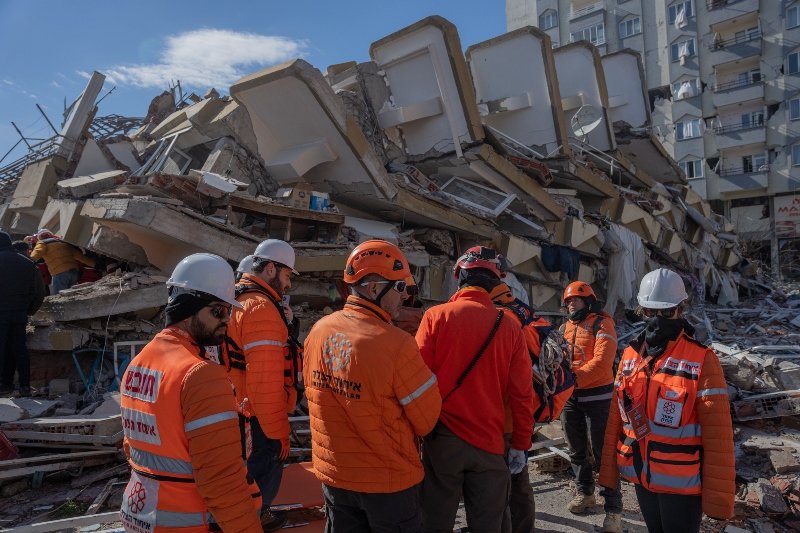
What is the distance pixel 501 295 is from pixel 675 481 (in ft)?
4.07

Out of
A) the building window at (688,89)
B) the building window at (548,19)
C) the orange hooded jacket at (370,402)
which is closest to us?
the orange hooded jacket at (370,402)

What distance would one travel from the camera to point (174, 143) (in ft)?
31.2

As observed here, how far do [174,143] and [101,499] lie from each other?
6869 mm

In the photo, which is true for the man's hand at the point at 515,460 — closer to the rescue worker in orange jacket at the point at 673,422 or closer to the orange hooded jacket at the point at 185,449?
the rescue worker in orange jacket at the point at 673,422

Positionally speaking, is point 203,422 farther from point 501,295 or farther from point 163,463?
point 501,295

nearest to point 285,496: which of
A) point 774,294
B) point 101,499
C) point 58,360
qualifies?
point 101,499

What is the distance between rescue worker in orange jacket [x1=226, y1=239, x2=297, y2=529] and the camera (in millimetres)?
2914

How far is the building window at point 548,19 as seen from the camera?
3997 cm

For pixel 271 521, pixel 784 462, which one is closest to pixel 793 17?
pixel 784 462

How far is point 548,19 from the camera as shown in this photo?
40.2 metres

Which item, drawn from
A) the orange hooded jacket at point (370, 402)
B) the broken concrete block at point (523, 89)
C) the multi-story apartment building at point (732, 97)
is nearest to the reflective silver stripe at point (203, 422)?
the orange hooded jacket at point (370, 402)

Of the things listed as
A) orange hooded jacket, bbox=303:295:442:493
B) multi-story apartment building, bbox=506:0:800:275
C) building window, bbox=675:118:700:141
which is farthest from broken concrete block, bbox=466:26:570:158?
building window, bbox=675:118:700:141

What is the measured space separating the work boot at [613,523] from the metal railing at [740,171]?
34928 mm

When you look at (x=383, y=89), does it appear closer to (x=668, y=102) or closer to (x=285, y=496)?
(x=285, y=496)
